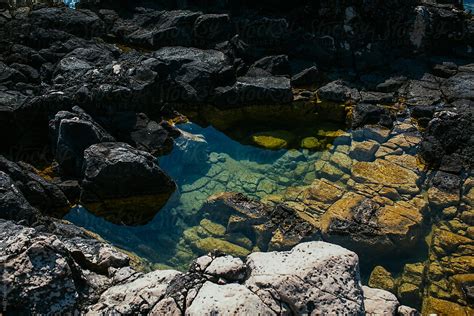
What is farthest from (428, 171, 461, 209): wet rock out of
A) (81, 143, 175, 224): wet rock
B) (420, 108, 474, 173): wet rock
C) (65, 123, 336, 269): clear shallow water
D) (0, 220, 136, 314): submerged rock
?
(0, 220, 136, 314): submerged rock

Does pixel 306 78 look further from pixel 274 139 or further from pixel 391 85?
pixel 274 139

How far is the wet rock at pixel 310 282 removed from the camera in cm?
841

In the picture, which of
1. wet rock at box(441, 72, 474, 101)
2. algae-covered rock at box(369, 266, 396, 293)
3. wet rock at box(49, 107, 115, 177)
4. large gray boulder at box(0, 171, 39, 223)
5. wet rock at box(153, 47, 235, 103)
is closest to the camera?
large gray boulder at box(0, 171, 39, 223)

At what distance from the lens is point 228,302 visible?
8273 millimetres

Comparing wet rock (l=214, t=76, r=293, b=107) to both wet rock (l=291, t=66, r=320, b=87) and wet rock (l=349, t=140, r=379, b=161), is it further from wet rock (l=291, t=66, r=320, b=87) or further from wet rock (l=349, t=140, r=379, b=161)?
wet rock (l=349, t=140, r=379, b=161)

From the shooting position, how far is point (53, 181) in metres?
16.6

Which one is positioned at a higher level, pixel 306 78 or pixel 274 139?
pixel 306 78

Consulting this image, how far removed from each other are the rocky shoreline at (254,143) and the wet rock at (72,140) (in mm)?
59

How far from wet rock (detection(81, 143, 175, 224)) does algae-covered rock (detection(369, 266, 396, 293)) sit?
24.4ft

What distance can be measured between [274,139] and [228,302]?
1185 centimetres

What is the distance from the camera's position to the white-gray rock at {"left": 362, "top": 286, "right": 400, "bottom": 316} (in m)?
9.35

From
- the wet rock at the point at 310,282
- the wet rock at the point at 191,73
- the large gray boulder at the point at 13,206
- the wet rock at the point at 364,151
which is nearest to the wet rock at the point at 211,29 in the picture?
the wet rock at the point at 191,73

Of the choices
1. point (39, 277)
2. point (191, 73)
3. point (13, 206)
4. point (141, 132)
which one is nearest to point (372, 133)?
point (191, 73)

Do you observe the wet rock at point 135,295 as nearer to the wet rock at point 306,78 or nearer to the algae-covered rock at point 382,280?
the algae-covered rock at point 382,280
